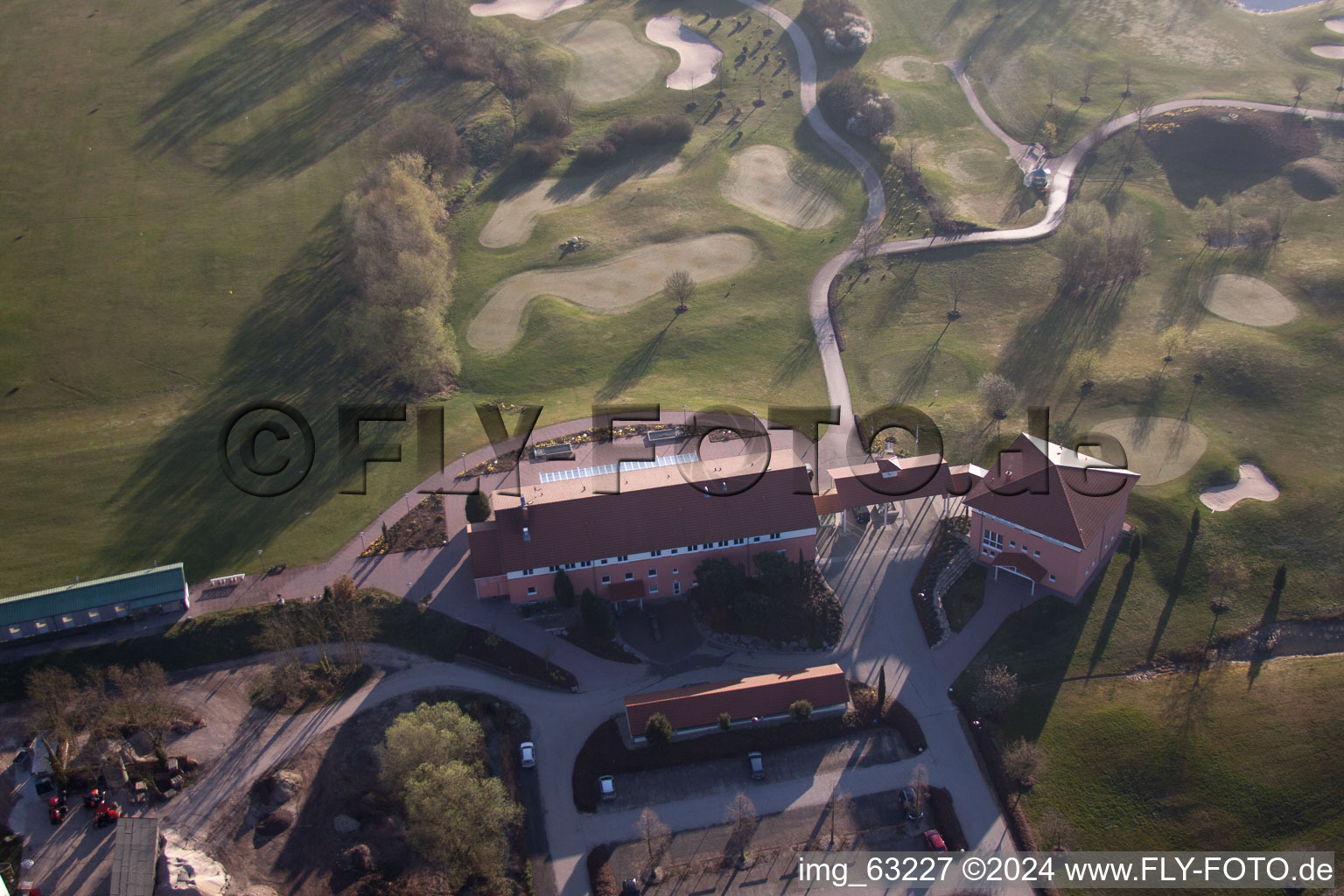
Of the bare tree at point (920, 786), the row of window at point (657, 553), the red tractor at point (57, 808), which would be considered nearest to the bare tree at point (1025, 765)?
the bare tree at point (920, 786)

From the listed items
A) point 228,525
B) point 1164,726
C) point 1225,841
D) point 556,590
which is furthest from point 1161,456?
point 228,525

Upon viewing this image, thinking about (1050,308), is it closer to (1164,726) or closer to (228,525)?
(1164,726)

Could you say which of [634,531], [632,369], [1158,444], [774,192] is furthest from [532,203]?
[1158,444]

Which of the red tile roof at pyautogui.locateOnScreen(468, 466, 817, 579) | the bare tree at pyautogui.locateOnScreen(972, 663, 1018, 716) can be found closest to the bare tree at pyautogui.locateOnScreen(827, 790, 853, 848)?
the bare tree at pyautogui.locateOnScreen(972, 663, 1018, 716)

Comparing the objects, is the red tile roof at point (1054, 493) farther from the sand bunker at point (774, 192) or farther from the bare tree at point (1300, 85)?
the bare tree at point (1300, 85)

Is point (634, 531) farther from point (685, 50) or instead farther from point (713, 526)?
point (685, 50)
